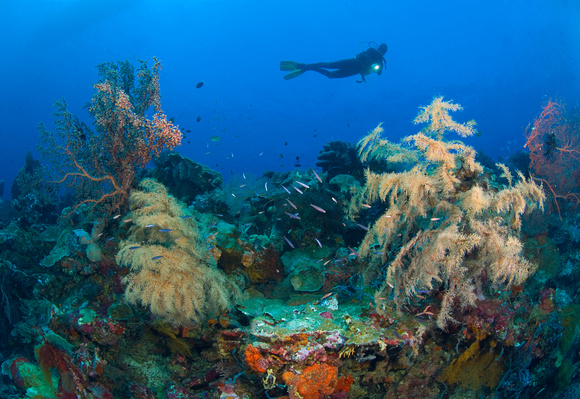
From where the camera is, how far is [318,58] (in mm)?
87688

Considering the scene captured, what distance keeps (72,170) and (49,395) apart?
437 centimetres

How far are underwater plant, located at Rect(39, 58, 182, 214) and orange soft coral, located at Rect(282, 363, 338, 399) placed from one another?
498 cm

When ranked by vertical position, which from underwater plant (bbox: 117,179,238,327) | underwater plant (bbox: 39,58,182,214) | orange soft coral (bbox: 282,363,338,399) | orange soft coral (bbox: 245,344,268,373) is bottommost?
orange soft coral (bbox: 282,363,338,399)

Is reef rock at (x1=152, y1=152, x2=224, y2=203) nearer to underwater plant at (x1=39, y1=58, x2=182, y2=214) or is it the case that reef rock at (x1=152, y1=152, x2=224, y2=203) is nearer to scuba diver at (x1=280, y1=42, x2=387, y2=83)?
underwater plant at (x1=39, y1=58, x2=182, y2=214)

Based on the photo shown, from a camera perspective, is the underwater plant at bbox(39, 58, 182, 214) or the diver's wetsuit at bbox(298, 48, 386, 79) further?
the diver's wetsuit at bbox(298, 48, 386, 79)

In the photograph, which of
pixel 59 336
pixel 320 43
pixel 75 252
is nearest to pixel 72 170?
pixel 75 252

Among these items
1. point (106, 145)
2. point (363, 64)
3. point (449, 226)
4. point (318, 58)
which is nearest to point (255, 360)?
point (449, 226)

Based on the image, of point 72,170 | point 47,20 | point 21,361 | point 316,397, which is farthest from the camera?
point 47,20

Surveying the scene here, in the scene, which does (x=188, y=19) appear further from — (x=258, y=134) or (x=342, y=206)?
(x=342, y=206)

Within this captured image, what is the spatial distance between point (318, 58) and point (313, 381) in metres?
98.6

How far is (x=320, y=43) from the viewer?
276 ft

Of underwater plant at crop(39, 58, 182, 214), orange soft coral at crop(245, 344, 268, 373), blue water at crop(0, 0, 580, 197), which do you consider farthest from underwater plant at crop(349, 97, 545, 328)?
blue water at crop(0, 0, 580, 197)

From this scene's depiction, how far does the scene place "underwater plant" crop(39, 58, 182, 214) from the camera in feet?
18.5

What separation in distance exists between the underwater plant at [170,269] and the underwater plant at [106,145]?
5.35 feet
